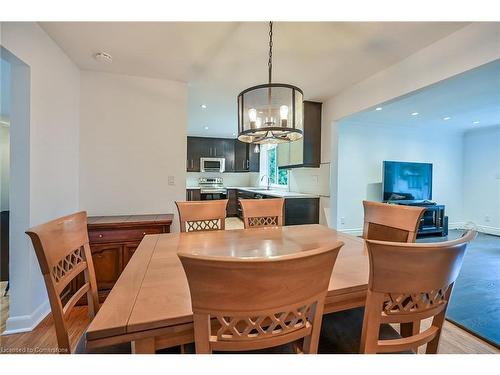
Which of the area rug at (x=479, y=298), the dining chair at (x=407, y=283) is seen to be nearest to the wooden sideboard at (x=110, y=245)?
the dining chair at (x=407, y=283)

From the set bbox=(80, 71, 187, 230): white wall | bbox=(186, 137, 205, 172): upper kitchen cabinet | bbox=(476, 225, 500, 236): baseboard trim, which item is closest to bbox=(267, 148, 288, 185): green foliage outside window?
bbox=(186, 137, 205, 172): upper kitchen cabinet

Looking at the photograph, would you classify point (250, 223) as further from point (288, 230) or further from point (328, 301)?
point (328, 301)

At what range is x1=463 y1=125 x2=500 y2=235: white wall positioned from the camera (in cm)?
511

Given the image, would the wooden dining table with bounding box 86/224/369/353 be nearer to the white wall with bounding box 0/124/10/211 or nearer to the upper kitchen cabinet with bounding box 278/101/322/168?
the upper kitchen cabinet with bounding box 278/101/322/168

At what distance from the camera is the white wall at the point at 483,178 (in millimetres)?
5109

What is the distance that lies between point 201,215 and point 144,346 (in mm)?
1302

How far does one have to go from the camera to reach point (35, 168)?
6.13 ft

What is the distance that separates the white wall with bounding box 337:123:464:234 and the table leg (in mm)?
4556

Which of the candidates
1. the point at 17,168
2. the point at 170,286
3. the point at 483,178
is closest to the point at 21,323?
the point at 17,168

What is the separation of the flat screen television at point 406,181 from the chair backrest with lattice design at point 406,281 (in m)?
4.48

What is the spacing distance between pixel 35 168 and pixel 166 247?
136 centimetres

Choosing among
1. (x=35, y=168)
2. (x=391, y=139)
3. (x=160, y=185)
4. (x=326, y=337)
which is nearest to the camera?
(x=326, y=337)
